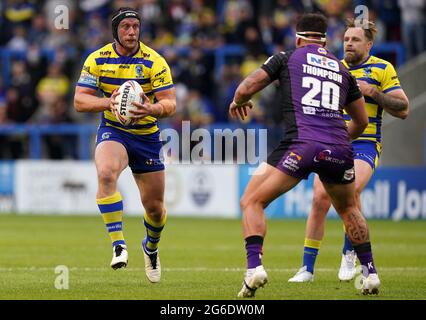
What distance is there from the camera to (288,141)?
9289mm

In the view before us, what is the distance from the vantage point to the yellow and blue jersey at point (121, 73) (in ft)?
36.2

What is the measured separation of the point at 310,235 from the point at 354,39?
7.40 feet

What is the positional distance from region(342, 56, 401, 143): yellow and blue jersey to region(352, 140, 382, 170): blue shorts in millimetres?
46

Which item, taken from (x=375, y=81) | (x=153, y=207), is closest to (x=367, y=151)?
(x=375, y=81)

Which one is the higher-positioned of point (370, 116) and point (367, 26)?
point (367, 26)

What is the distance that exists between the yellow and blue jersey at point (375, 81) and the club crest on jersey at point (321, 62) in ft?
8.08

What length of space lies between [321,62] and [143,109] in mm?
2062

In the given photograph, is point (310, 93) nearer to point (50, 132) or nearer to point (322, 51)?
point (322, 51)

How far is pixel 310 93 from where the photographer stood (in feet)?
30.5

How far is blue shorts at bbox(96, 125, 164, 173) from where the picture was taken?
11.1 metres

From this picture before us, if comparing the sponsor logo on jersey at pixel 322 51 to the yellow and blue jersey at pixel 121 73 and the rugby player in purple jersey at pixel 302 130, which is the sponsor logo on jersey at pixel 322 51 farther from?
the yellow and blue jersey at pixel 121 73

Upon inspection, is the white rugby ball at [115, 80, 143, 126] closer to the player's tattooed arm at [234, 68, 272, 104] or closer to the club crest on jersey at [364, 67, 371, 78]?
the player's tattooed arm at [234, 68, 272, 104]
